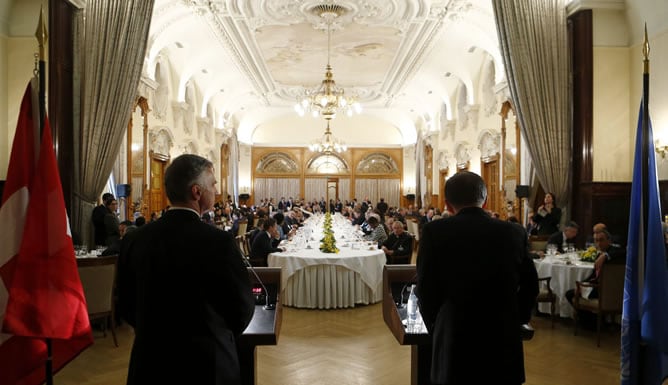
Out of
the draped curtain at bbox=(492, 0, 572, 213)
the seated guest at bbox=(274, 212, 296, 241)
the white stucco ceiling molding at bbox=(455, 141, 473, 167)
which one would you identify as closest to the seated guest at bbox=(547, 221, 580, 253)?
the draped curtain at bbox=(492, 0, 572, 213)

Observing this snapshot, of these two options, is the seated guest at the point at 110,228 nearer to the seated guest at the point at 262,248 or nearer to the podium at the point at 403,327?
the seated guest at the point at 262,248

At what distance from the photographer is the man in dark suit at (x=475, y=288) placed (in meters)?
2.05

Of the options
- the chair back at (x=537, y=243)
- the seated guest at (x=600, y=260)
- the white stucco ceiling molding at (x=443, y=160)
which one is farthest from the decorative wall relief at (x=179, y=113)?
the seated guest at (x=600, y=260)

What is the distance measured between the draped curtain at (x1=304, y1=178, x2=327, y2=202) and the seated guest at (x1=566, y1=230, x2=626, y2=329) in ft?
66.9

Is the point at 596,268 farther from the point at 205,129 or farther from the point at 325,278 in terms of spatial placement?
the point at 205,129

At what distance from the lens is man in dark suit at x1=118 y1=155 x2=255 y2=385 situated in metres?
1.75

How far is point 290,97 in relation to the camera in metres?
19.8

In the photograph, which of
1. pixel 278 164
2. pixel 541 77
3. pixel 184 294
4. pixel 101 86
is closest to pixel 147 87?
pixel 101 86

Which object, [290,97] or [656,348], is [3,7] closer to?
[656,348]

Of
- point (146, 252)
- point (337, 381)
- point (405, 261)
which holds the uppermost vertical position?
point (146, 252)

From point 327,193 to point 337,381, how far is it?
71.7 ft

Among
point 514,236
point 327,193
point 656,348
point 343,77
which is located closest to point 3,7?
point 514,236

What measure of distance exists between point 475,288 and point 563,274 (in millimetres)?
4198

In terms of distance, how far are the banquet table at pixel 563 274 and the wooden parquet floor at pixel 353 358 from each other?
23cm
